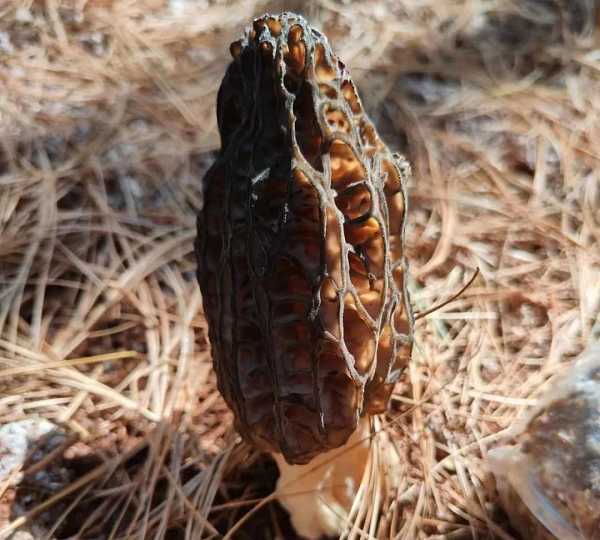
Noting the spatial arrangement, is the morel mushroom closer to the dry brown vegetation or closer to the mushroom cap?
the dry brown vegetation

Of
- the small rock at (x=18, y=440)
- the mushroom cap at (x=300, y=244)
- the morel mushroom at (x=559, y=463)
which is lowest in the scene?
the morel mushroom at (x=559, y=463)

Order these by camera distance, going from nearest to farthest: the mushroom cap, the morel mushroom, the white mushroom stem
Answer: the mushroom cap < the morel mushroom < the white mushroom stem

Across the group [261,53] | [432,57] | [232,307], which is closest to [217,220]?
[232,307]

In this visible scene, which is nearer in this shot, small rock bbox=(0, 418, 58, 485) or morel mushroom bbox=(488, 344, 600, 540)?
morel mushroom bbox=(488, 344, 600, 540)

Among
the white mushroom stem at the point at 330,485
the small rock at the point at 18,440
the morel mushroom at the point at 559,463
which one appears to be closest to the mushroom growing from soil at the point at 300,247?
the white mushroom stem at the point at 330,485

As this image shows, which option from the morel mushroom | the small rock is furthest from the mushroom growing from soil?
the small rock

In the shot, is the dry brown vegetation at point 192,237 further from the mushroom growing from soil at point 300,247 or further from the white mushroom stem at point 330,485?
the mushroom growing from soil at point 300,247

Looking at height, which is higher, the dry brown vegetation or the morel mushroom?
the dry brown vegetation
